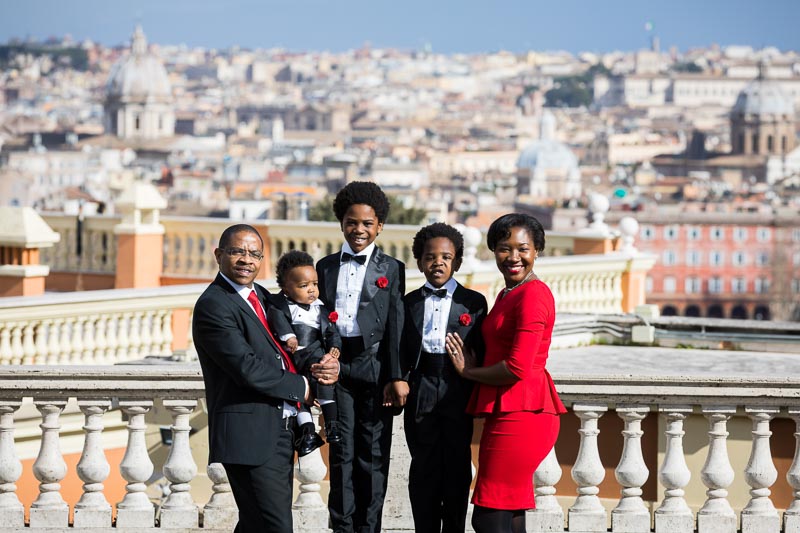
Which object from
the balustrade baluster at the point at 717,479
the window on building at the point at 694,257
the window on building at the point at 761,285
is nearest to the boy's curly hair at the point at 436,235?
the balustrade baluster at the point at 717,479

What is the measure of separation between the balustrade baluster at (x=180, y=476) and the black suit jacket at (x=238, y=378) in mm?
699

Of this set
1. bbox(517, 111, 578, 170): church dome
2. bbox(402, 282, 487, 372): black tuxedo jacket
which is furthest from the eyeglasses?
bbox(517, 111, 578, 170): church dome

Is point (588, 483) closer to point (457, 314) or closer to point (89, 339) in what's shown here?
point (457, 314)

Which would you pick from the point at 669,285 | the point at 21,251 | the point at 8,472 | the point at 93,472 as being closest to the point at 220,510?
the point at 93,472

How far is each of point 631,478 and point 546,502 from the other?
27cm

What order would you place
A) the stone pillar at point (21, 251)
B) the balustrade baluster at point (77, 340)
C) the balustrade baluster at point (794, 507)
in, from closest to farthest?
the balustrade baluster at point (794, 507)
the balustrade baluster at point (77, 340)
the stone pillar at point (21, 251)

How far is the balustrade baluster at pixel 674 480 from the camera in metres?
5.82

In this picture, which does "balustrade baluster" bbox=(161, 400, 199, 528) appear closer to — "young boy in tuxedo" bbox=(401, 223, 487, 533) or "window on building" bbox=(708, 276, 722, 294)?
"young boy in tuxedo" bbox=(401, 223, 487, 533)

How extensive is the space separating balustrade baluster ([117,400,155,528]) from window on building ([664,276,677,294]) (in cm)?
9006

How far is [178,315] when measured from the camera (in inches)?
408

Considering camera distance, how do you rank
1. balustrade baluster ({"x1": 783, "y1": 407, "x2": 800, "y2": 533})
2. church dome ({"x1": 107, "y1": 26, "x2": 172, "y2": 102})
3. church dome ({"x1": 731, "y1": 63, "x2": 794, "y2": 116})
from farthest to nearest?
1. church dome ({"x1": 107, "y1": 26, "x2": 172, "y2": 102})
2. church dome ({"x1": 731, "y1": 63, "x2": 794, "y2": 116})
3. balustrade baluster ({"x1": 783, "y1": 407, "x2": 800, "y2": 533})

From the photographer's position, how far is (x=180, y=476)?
19.2 ft

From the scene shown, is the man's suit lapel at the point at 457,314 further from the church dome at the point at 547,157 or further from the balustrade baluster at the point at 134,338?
the church dome at the point at 547,157

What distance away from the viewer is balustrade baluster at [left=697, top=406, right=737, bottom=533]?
19.0ft
